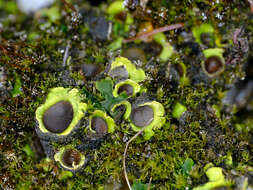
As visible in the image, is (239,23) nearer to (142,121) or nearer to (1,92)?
(142,121)

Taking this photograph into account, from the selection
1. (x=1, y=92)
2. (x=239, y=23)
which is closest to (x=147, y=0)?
(x=239, y=23)

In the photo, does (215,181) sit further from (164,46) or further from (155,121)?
(164,46)

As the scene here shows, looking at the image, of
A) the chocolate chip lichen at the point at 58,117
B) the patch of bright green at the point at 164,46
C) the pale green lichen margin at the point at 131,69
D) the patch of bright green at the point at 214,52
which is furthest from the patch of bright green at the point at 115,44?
the patch of bright green at the point at 214,52

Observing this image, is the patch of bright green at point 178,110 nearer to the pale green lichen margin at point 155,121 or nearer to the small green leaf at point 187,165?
the pale green lichen margin at point 155,121

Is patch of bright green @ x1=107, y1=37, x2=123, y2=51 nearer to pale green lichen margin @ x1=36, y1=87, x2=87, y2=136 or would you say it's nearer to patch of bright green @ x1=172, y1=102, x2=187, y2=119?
pale green lichen margin @ x1=36, y1=87, x2=87, y2=136

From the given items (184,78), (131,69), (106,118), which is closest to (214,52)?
(184,78)

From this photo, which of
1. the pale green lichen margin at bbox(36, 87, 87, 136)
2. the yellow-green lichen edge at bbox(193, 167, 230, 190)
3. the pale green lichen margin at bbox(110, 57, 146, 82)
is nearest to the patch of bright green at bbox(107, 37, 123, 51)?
the pale green lichen margin at bbox(110, 57, 146, 82)
